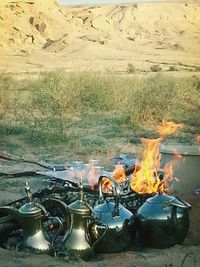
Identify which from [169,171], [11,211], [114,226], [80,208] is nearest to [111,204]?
[114,226]

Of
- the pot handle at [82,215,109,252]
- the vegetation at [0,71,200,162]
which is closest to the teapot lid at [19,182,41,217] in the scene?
the pot handle at [82,215,109,252]

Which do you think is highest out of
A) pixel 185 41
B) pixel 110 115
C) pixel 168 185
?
pixel 168 185

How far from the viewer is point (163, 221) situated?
399 cm

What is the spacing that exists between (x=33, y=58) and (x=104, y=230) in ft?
95.1

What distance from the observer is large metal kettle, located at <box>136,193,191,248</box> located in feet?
13.1

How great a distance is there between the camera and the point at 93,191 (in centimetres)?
478

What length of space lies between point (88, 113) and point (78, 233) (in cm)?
951

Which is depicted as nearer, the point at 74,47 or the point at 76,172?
the point at 76,172

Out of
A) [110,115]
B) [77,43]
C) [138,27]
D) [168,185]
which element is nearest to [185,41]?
[138,27]

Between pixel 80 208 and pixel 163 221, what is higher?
pixel 80 208

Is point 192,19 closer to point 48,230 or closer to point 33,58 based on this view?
point 33,58

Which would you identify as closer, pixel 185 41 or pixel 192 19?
pixel 185 41

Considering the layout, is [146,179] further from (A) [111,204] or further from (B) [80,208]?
(B) [80,208]

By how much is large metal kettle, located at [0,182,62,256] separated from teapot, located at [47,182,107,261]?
0.14 m
